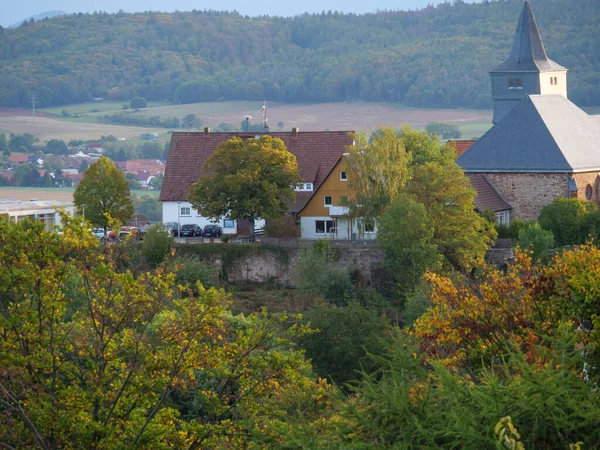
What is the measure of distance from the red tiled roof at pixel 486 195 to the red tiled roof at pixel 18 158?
269ft

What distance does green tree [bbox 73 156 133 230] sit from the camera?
50.9 metres

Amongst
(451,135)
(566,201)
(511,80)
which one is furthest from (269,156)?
(451,135)

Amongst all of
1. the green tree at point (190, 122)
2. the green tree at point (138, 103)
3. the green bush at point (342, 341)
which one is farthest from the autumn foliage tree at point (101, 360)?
the green tree at point (138, 103)

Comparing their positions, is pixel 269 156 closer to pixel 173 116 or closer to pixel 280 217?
pixel 280 217

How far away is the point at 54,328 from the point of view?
16781mm

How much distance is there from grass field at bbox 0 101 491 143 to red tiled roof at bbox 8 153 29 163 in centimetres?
446

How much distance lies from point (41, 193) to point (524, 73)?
3560cm

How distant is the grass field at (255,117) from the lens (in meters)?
135

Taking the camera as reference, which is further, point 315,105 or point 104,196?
point 315,105

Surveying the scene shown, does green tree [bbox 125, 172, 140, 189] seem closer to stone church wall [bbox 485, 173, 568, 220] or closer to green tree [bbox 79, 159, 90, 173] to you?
green tree [bbox 79, 159, 90, 173]

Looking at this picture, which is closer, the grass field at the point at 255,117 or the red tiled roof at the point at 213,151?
the red tiled roof at the point at 213,151

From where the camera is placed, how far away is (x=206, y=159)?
55.2 metres

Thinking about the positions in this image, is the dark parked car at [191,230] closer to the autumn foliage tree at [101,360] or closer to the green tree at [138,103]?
the autumn foliage tree at [101,360]

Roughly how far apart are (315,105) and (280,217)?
104 m
